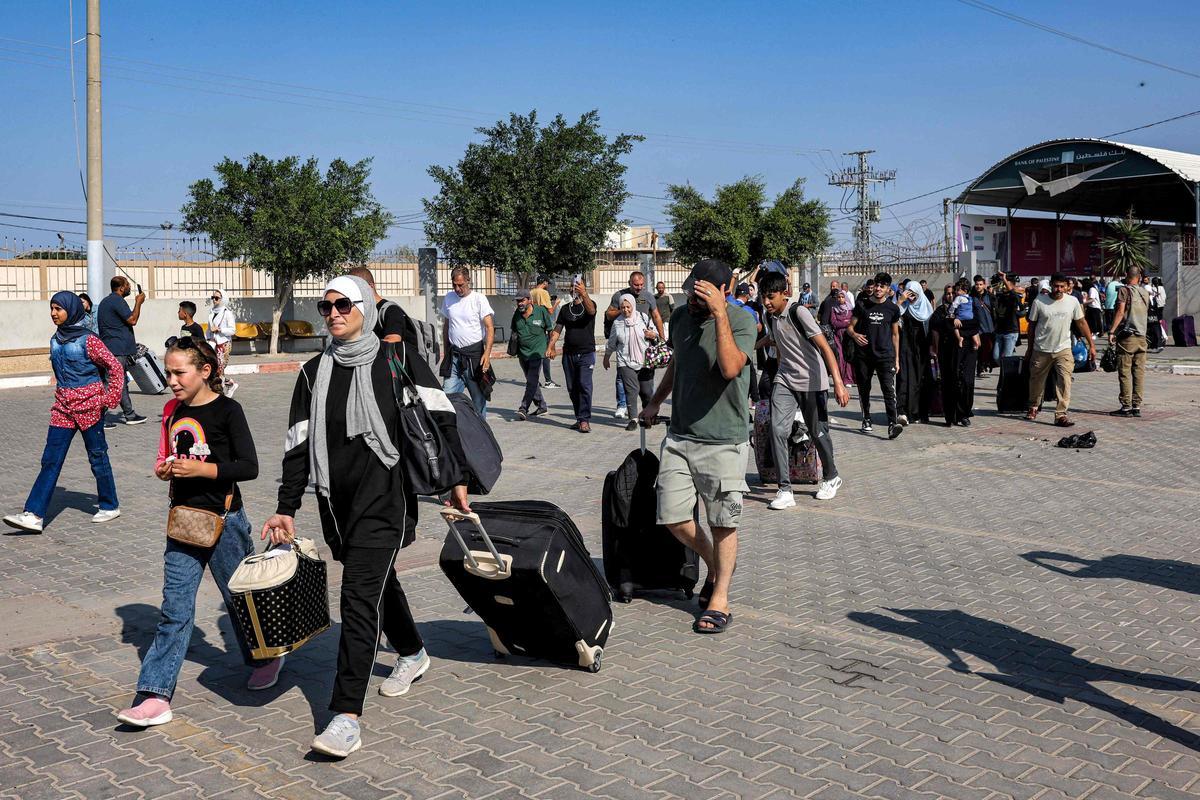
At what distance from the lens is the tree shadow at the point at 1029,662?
4.74m

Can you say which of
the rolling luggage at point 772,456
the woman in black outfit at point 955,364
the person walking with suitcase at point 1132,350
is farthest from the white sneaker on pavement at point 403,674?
the person walking with suitcase at point 1132,350

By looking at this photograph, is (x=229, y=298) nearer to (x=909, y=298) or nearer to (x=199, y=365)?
(x=909, y=298)

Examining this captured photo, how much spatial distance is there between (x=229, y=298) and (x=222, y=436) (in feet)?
82.6

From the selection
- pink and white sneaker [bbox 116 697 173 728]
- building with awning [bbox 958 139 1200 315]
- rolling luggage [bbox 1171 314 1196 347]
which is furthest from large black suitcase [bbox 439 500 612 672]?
building with awning [bbox 958 139 1200 315]

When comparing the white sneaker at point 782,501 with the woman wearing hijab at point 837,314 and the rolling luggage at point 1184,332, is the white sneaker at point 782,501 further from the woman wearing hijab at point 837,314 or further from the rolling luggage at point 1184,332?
the rolling luggage at point 1184,332

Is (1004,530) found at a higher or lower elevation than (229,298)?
lower

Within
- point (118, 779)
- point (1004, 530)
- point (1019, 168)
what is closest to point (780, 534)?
point (1004, 530)

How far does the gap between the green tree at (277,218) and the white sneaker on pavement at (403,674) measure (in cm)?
2312

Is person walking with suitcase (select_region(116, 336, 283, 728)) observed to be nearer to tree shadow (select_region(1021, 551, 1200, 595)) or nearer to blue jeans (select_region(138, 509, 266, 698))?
blue jeans (select_region(138, 509, 266, 698))

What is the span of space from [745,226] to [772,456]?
33404 millimetres

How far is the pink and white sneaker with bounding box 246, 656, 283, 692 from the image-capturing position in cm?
500

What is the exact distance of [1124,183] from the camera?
3984 centimetres

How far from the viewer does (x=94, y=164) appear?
813 inches

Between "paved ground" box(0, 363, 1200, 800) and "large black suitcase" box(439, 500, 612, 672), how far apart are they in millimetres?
174
